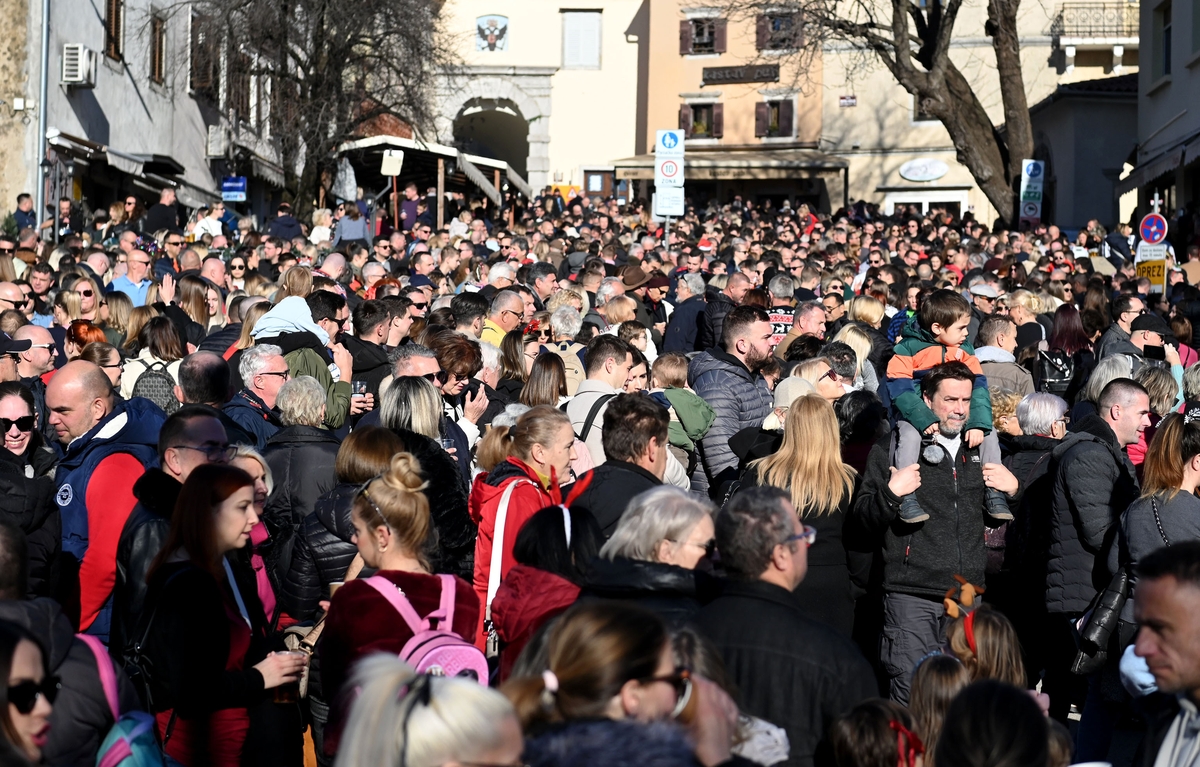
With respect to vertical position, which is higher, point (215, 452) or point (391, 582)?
point (215, 452)

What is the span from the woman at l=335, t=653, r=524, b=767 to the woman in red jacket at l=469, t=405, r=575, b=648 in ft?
9.60

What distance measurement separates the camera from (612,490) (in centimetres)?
571

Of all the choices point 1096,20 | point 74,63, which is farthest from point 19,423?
point 1096,20

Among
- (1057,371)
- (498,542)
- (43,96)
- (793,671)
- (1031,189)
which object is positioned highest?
(43,96)

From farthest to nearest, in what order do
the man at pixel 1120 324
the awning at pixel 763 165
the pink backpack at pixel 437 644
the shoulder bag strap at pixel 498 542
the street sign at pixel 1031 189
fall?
1. the awning at pixel 763 165
2. the street sign at pixel 1031 189
3. the man at pixel 1120 324
4. the shoulder bag strap at pixel 498 542
5. the pink backpack at pixel 437 644

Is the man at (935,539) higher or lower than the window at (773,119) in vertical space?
lower

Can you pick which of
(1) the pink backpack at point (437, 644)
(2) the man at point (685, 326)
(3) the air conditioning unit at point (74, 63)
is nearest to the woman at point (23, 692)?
(1) the pink backpack at point (437, 644)

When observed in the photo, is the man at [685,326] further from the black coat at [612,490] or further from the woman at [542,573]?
the woman at [542,573]

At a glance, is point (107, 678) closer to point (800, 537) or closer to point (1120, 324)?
point (800, 537)

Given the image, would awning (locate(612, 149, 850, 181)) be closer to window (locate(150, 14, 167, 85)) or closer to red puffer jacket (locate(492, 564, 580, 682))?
window (locate(150, 14, 167, 85))

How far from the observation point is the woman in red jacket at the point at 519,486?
584 cm

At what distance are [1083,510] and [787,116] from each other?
137ft

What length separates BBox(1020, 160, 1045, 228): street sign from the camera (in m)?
27.2

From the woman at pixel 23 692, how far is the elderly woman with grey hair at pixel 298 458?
3.41 meters
